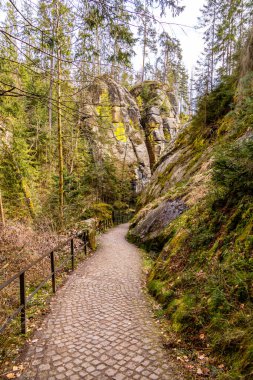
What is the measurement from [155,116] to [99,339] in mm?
36098

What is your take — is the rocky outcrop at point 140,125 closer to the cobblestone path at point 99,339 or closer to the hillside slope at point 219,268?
the hillside slope at point 219,268

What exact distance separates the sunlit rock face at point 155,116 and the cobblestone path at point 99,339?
30.0 metres

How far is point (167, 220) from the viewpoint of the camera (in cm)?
928

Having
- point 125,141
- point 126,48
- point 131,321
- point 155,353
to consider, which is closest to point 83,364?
point 155,353

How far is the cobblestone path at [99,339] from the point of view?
2.78m

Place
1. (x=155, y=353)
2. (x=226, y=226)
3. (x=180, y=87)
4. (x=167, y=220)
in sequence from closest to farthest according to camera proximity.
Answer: (x=155, y=353) < (x=226, y=226) < (x=167, y=220) < (x=180, y=87)

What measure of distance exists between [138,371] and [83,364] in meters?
0.74

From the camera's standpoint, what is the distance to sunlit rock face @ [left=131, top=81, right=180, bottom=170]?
34969 millimetres

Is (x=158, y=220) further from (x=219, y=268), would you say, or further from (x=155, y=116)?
(x=155, y=116)

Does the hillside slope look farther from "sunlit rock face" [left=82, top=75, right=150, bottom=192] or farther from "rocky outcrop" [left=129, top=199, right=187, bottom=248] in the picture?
"sunlit rock face" [left=82, top=75, right=150, bottom=192]

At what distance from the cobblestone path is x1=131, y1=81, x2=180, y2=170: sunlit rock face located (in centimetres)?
2999

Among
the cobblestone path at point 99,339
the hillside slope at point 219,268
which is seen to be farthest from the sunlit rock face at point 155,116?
the cobblestone path at point 99,339

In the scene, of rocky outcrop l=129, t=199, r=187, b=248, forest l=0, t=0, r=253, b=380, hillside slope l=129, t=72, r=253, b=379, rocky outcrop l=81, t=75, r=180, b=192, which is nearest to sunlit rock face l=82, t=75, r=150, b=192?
rocky outcrop l=81, t=75, r=180, b=192

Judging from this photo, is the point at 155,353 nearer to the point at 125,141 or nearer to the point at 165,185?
the point at 165,185
